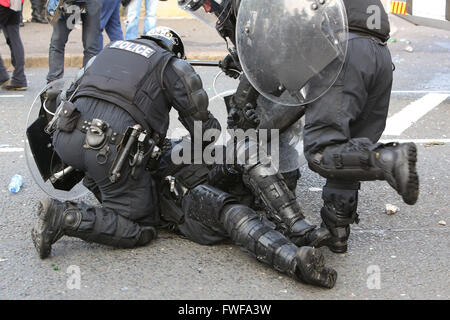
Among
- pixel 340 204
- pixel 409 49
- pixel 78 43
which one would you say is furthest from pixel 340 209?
Answer: pixel 78 43

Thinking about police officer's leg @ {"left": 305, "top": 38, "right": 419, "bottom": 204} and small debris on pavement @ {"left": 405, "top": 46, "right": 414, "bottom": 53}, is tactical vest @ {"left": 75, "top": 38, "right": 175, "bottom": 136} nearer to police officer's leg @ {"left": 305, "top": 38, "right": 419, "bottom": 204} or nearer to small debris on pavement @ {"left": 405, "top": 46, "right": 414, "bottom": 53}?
police officer's leg @ {"left": 305, "top": 38, "right": 419, "bottom": 204}

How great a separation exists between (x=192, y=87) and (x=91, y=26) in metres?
3.76

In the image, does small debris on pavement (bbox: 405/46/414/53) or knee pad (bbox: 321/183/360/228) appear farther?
small debris on pavement (bbox: 405/46/414/53)

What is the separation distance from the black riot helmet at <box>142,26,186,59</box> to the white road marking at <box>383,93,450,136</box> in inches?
97.6

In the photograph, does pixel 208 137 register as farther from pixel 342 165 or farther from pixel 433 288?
pixel 433 288

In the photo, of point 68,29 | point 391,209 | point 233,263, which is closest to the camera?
point 233,263

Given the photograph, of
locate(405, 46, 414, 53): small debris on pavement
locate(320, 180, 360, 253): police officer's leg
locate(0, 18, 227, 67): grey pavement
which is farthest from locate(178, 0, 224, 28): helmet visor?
locate(405, 46, 414, 53): small debris on pavement

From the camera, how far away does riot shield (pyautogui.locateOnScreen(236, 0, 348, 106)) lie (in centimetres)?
310

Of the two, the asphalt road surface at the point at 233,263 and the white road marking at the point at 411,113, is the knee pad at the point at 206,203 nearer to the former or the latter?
the asphalt road surface at the point at 233,263

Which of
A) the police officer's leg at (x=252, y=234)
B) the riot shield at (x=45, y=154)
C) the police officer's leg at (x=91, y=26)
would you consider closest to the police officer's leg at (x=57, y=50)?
Answer: the police officer's leg at (x=91, y=26)

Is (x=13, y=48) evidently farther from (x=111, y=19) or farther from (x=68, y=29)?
(x=111, y=19)

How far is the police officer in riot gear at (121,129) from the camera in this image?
3.38m

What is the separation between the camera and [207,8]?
3.90 m

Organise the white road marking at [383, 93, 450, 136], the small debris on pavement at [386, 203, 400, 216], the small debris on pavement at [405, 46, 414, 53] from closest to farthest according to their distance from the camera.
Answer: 1. the small debris on pavement at [386, 203, 400, 216]
2. the white road marking at [383, 93, 450, 136]
3. the small debris on pavement at [405, 46, 414, 53]
